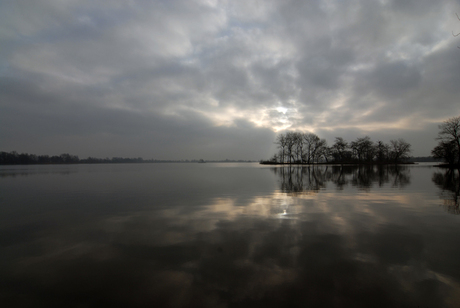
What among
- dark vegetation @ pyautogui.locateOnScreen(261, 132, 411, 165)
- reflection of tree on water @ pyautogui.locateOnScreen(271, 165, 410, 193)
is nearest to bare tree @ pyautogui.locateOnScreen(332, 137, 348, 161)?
dark vegetation @ pyautogui.locateOnScreen(261, 132, 411, 165)

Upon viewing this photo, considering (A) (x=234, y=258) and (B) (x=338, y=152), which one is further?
(B) (x=338, y=152)

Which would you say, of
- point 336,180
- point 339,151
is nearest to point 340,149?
point 339,151

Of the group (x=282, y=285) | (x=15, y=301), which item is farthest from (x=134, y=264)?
(x=282, y=285)

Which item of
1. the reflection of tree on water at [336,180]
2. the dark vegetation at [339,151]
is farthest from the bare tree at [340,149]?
the reflection of tree on water at [336,180]

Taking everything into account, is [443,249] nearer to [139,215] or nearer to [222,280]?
[222,280]

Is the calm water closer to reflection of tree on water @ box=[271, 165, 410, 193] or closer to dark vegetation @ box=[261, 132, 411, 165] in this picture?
reflection of tree on water @ box=[271, 165, 410, 193]

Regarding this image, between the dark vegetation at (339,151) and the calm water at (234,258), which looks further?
the dark vegetation at (339,151)

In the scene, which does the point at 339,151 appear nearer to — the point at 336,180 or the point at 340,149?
the point at 340,149

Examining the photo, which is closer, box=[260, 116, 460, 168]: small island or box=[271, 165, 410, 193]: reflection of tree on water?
box=[271, 165, 410, 193]: reflection of tree on water

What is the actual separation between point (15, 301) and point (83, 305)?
1.37 m

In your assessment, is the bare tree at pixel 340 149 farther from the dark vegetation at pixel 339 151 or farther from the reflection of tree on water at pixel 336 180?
the reflection of tree on water at pixel 336 180

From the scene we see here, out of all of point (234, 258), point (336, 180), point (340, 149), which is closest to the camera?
point (234, 258)

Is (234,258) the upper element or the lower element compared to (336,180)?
lower

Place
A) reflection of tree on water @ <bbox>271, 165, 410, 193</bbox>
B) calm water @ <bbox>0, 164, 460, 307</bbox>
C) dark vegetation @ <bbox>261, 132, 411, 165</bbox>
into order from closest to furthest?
calm water @ <bbox>0, 164, 460, 307</bbox> → reflection of tree on water @ <bbox>271, 165, 410, 193</bbox> → dark vegetation @ <bbox>261, 132, 411, 165</bbox>
